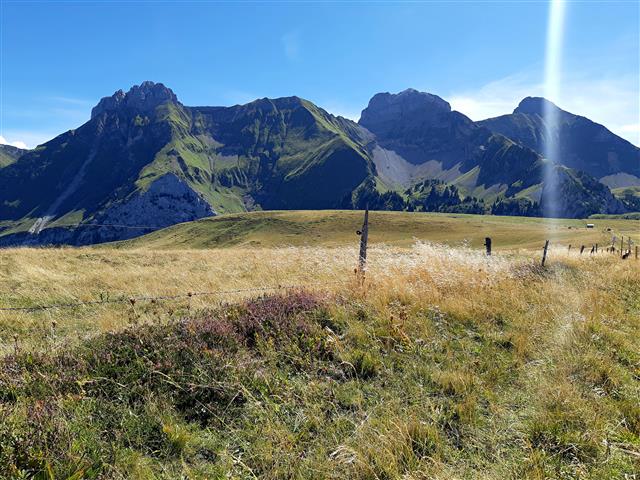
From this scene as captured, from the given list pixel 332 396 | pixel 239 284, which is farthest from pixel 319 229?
pixel 332 396

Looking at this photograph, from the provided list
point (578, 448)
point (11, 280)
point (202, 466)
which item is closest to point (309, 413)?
point (202, 466)

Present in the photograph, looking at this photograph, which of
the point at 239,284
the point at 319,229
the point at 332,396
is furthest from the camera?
the point at 319,229

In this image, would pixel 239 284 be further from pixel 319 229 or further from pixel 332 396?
pixel 319 229

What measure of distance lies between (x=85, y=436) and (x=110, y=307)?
796 centimetres

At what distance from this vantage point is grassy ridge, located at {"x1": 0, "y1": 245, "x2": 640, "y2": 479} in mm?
3834

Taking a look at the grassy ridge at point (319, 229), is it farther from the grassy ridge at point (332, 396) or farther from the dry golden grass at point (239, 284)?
the grassy ridge at point (332, 396)

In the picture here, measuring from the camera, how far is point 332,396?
5.16m

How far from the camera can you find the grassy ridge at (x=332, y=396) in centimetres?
383

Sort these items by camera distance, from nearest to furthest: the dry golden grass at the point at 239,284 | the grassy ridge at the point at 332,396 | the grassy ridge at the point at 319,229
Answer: the grassy ridge at the point at 332,396 → the dry golden grass at the point at 239,284 → the grassy ridge at the point at 319,229

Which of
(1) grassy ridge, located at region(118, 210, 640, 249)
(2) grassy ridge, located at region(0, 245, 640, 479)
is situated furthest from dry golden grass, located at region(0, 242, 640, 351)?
(1) grassy ridge, located at region(118, 210, 640, 249)

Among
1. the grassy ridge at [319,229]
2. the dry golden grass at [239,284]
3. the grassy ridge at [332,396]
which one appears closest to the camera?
the grassy ridge at [332,396]

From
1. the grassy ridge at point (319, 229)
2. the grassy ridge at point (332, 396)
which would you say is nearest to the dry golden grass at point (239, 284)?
the grassy ridge at point (332, 396)

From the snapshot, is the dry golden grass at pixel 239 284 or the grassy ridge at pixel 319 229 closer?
the dry golden grass at pixel 239 284

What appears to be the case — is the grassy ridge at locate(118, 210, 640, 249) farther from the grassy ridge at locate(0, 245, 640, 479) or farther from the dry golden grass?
the grassy ridge at locate(0, 245, 640, 479)
